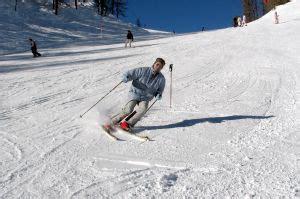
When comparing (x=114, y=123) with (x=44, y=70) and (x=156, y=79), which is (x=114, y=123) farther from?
(x=44, y=70)

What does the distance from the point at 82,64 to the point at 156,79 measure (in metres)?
11.5

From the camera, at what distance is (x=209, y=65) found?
18266mm

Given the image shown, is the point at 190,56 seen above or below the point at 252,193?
above

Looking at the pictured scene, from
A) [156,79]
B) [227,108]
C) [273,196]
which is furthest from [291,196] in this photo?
[227,108]

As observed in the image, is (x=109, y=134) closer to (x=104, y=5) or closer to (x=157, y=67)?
(x=157, y=67)

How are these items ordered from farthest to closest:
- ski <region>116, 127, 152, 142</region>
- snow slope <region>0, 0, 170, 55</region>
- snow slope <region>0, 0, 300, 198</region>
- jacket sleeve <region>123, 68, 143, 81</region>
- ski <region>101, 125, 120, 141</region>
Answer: snow slope <region>0, 0, 170, 55</region>
jacket sleeve <region>123, 68, 143, 81</region>
ski <region>101, 125, 120, 141</region>
ski <region>116, 127, 152, 142</region>
snow slope <region>0, 0, 300, 198</region>

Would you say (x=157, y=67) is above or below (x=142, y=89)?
above

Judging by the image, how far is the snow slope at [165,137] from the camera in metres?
5.79

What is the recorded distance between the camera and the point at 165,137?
325 inches

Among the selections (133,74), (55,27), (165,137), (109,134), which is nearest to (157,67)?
(133,74)

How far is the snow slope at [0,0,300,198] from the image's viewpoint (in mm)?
5793

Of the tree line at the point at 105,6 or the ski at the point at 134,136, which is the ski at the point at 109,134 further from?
the tree line at the point at 105,6

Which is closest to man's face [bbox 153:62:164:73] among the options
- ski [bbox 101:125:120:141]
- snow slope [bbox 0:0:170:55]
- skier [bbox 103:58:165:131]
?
skier [bbox 103:58:165:131]

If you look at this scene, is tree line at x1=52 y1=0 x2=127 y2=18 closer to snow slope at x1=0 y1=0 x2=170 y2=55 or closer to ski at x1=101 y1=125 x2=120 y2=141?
snow slope at x1=0 y1=0 x2=170 y2=55
